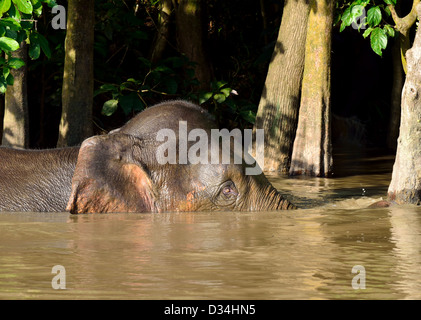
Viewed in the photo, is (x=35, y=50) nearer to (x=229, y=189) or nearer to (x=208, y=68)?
(x=229, y=189)

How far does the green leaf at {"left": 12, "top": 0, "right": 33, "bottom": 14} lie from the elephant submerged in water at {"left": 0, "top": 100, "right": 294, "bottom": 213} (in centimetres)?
109

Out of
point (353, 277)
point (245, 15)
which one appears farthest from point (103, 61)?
point (353, 277)

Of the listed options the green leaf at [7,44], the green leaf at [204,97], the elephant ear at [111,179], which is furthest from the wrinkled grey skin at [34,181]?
the green leaf at [204,97]

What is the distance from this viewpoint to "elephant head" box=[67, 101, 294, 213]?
6668mm

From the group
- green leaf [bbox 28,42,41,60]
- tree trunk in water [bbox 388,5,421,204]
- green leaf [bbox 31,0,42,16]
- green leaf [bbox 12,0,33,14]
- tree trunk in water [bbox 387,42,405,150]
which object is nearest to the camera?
green leaf [bbox 12,0,33,14]

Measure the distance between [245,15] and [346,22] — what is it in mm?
5697

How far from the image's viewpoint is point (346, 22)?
8.93 metres

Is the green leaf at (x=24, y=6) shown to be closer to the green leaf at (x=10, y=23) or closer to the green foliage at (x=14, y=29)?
the green foliage at (x=14, y=29)

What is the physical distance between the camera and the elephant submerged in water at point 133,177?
6.69 m

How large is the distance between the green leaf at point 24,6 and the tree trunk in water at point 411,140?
3410 millimetres

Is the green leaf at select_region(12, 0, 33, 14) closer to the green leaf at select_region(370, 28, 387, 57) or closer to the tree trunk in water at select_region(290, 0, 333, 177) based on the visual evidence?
the green leaf at select_region(370, 28, 387, 57)

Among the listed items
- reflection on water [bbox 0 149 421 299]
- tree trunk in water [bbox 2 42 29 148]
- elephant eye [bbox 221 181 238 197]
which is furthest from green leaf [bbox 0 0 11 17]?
tree trunk in water [bbox 2 42 29 148]

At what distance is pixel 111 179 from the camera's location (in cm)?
670

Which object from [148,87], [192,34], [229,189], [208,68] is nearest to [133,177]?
[229,189]
